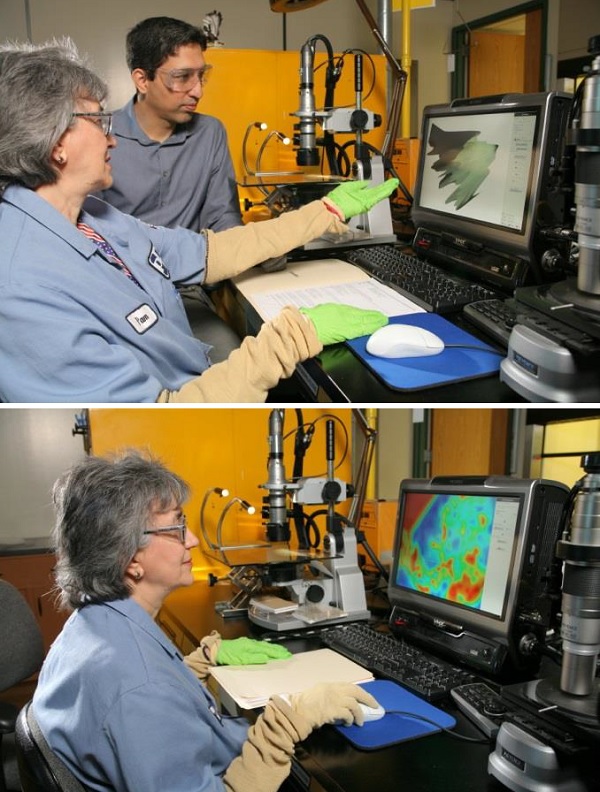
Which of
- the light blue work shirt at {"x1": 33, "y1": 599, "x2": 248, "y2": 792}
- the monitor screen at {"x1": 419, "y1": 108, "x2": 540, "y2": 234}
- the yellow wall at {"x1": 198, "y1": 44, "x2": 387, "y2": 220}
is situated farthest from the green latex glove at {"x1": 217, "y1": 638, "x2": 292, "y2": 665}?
the yellow wall at {"x1": 198, "y1": 44, "x2": 387, "y2": 220}

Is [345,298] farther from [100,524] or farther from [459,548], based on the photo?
[100,524]

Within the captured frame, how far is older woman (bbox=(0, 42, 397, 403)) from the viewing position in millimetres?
1248

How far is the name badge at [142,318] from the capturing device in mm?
1469

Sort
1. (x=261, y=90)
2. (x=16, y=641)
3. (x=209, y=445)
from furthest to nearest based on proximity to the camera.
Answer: (x=261, y=90)
(x=209, y=445)
(x=16, y=641)

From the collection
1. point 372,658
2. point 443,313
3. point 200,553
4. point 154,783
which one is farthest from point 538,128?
point 200,553

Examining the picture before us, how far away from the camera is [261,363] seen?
1.37 m

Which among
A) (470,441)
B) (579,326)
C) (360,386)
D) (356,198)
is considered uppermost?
(356,198)

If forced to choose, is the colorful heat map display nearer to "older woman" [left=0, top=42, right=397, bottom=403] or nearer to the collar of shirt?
"older woman" [left=0, top=42, right=397, bottom=403]

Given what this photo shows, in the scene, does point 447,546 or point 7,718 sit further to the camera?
point 7,718

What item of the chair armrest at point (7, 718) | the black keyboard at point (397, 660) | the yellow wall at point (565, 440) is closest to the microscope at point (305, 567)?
the black keyboard at point (397, 660)

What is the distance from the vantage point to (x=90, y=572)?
1389 millimetres

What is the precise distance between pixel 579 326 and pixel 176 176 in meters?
1.61

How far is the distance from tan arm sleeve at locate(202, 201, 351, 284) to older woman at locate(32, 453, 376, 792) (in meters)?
0.57

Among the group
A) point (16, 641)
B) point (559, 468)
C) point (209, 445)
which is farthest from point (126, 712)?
point (559, 468)
